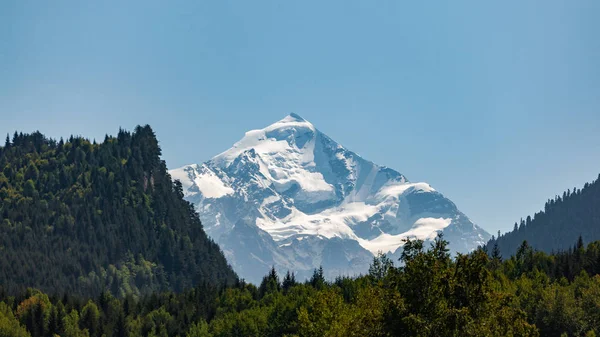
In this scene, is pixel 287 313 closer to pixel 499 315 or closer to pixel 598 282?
pixel 598 282

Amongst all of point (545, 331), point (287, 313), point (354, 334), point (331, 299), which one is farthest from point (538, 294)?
point (354, 334)

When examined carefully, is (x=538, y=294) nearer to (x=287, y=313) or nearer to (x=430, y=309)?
(x=287, y=313)

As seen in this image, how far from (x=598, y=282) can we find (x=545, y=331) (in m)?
28.7

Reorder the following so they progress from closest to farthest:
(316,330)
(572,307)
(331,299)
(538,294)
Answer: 1. (316,330)
2. (331,299)
3. (572,307)
4. (538,294)

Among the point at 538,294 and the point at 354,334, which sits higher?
the point at 538,294

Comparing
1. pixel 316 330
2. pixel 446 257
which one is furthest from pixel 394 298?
pixel 316 330

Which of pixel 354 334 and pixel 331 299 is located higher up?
pixel 331 299

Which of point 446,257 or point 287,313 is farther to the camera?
point 287,313

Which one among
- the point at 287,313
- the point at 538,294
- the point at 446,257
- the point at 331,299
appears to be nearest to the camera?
the point at 446,257

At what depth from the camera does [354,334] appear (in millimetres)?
69875

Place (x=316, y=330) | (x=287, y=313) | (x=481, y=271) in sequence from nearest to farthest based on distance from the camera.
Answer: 1. (x=481, y=271)
2. (x=316, y=330)
3. (x=287, y=313)

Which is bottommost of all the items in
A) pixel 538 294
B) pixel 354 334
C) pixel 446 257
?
pixel 354 334

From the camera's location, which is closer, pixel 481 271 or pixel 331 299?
pixel 481 271

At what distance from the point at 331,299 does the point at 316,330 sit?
986cm
